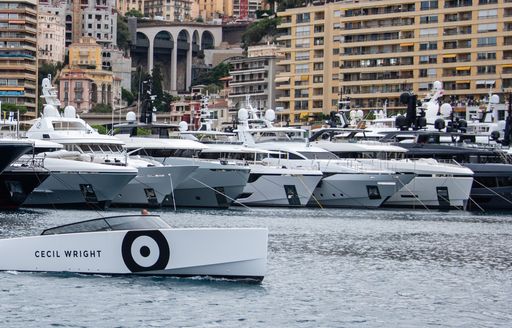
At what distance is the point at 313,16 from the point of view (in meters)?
172

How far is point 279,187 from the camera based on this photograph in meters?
81.4

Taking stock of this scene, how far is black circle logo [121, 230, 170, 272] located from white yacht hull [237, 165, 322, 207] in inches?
1707

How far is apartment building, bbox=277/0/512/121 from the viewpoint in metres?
154

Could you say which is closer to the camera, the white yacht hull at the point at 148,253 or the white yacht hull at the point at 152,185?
the white yacht hull at the point at 148,253

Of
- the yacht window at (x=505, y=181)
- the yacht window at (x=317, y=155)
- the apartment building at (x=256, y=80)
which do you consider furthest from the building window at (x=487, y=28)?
the yacht window at (x=317, y=155)

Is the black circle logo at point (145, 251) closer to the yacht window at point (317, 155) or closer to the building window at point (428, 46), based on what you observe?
the yacht window at point (317, 155)

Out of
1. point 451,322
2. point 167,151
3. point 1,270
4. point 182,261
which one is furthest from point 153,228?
point 167,151

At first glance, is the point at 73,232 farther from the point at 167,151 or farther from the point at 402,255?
the point at 167,151

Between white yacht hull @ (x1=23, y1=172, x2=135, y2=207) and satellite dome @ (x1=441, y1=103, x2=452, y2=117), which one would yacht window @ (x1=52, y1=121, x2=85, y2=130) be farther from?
satellite dome @ (x1=441, y1=103, x2=452, y2=117)

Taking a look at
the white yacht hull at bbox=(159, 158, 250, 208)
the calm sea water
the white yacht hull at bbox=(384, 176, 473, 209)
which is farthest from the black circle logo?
the white yacht hull at bbox=(384, 176, 473, 209)

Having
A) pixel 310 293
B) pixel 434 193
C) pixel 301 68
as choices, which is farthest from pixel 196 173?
pixel 301 68

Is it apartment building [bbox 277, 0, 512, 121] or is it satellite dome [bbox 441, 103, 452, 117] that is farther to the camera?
apartment building [bbox 277, 0, 512, 121]

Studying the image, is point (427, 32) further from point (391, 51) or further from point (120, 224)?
point (120, 224)

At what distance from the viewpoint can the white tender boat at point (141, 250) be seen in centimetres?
3675
